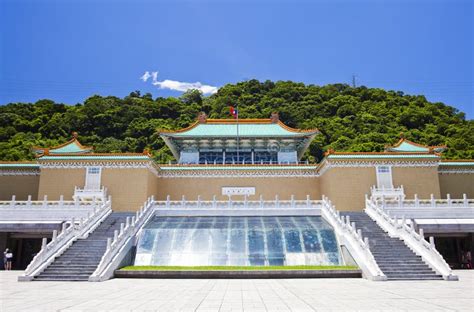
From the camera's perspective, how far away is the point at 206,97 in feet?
291

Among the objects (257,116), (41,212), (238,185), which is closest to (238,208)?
(238,185)

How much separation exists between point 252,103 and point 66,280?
68.1 metres

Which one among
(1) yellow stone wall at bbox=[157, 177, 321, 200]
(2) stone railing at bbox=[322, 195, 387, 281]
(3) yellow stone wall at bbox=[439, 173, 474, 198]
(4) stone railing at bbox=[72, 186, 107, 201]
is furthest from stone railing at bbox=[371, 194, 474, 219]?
(4) stone railing at bbox=[72, 186, 107, 201]

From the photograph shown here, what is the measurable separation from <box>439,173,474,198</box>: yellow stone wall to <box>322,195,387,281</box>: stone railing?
42.6 feet

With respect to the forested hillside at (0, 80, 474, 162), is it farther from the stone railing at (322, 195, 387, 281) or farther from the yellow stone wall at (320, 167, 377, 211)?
the stone railing at (322, 195, 387, 281)

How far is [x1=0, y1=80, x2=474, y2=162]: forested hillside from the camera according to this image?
203 ft

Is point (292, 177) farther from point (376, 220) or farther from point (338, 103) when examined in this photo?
point (338, 103)

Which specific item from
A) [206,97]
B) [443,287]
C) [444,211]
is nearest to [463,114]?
[206,97]

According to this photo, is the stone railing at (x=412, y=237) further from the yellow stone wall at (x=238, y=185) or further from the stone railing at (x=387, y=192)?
the yellow stone wall at (x=238, y=185)

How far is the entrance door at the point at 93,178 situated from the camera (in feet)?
92.8

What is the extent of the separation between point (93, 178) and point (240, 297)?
20.9m

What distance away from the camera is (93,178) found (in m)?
28.5

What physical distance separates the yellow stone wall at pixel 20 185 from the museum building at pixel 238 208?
8 centimetres

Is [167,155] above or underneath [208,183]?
above
